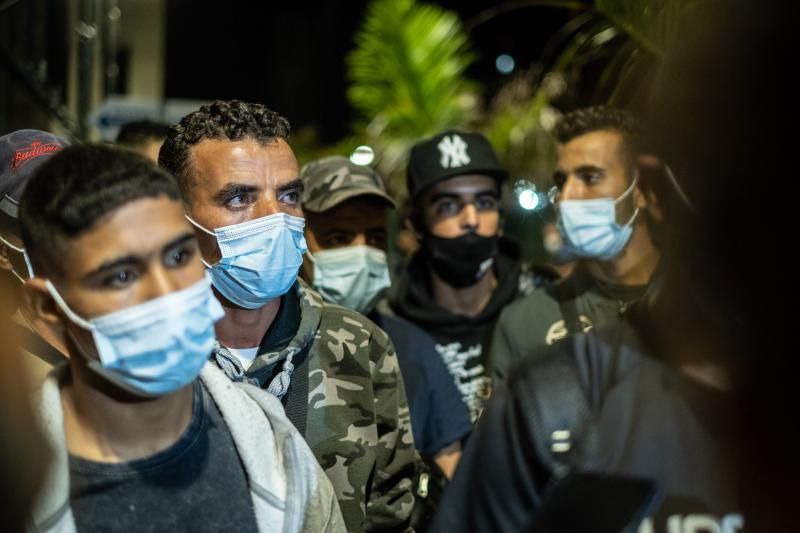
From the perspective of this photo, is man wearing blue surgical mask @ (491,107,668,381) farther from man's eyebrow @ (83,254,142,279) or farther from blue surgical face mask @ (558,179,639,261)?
man's eyebrow @ (83,254,142,279)

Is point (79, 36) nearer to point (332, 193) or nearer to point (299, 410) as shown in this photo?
point (332, 193)

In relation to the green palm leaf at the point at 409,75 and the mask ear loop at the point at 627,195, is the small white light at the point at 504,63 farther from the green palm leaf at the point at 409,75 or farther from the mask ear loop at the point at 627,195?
the mask ear loop at the point at 627,195

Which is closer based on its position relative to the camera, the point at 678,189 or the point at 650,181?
the point at 678,189

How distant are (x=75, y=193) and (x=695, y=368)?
52.3 inches

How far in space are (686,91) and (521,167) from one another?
784cm

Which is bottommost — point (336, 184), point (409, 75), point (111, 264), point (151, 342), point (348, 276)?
point (409, 75)

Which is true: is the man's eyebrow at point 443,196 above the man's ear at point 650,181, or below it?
below

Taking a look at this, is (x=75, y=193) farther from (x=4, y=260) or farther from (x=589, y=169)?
(x=589, y=169)

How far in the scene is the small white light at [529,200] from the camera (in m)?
4.47

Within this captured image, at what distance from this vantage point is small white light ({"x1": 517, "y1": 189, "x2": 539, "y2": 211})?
176 inches

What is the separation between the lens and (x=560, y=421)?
5.36ft

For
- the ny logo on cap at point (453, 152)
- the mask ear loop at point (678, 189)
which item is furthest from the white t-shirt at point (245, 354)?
the ny logo on cap at point (453, 152)

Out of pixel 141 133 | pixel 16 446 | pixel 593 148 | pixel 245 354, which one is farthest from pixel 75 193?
pixel 141 133

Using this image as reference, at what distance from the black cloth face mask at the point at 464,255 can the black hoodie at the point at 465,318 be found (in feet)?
0.50
